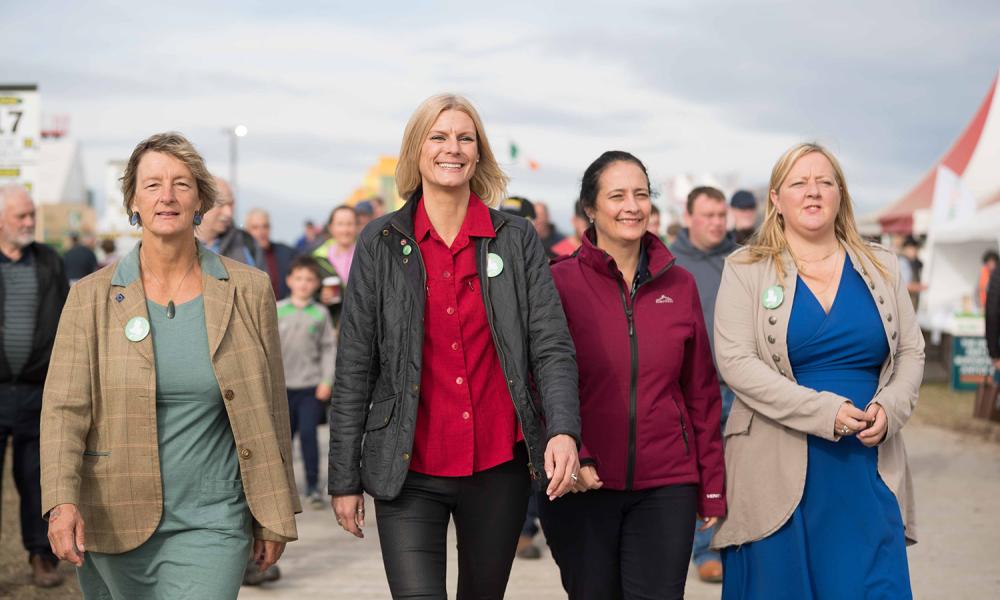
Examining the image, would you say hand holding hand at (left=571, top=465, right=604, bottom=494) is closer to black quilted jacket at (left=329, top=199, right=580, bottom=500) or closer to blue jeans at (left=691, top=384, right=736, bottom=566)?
black quilted jacket at (left=329, top=199, right=580, bottom=500)

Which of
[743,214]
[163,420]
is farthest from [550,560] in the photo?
[163,420]

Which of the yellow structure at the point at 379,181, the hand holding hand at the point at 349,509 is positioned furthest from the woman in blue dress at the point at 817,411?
the yellow structure at the point at 379,181

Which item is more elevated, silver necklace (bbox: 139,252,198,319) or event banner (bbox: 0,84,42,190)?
event banner (bbox: 0,84,42,190)

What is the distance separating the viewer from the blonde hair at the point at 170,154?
4.00 meters

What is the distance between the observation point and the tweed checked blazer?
3.80 metres

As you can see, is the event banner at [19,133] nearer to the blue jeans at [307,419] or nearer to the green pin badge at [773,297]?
the blue jeans at [307,419]

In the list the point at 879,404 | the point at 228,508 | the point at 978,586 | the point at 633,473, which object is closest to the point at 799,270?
the point at 879,404

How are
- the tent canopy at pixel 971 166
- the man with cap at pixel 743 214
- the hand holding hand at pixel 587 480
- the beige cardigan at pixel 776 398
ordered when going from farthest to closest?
the tent canopy at pixel 971 166
the man with cap at pixel 743 214
the beige cardigan at pixel 776 398
the hand holding hand at pixel 587 480

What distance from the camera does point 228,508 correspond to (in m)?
3.92

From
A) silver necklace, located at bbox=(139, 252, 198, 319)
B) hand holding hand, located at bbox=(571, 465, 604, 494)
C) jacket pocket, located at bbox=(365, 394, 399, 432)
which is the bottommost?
hand holding hand, located at bbox=(571, 465, 604, 494)

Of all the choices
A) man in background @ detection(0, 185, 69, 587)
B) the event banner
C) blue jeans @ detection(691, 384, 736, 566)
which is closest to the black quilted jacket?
blue jeans @ detection(691, 384, 736, 566)

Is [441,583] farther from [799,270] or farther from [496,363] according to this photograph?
[799,270]

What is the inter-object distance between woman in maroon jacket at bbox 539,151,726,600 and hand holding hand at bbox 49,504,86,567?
1.68m

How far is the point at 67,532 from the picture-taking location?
3.66m
